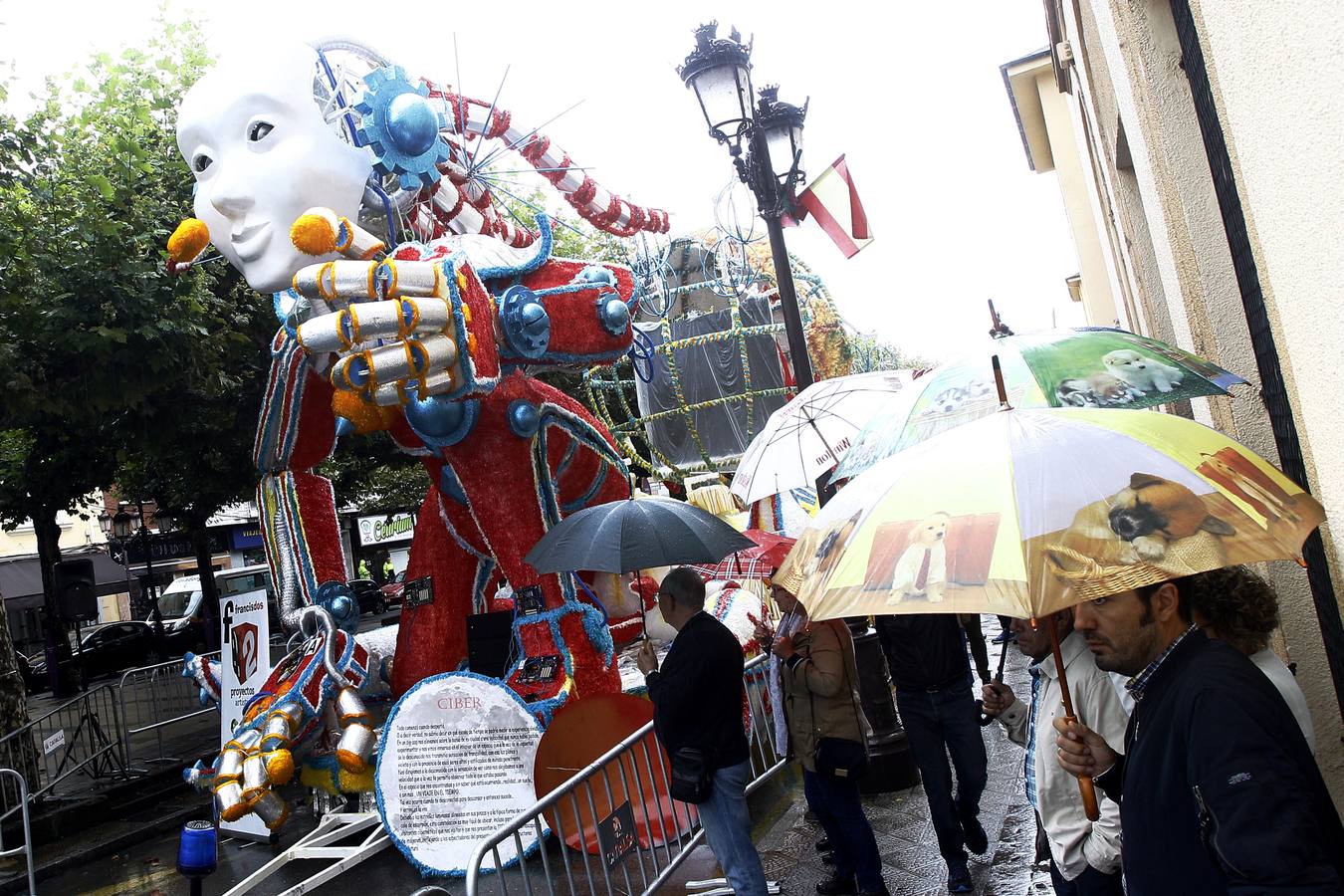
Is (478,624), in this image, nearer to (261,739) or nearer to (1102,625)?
(261,739)

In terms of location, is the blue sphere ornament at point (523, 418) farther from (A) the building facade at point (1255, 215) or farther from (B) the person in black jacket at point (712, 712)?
(A) the building facade at point (1255, 215)

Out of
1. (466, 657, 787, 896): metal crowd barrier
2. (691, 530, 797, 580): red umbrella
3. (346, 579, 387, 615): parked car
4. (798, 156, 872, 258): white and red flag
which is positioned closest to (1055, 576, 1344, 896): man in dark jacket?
(466, 657, 787, 896): metal crowd barrier

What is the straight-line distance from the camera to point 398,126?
694cm

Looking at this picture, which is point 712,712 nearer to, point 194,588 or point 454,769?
point 454,769

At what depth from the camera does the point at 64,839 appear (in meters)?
10.1

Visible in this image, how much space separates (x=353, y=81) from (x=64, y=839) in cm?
772

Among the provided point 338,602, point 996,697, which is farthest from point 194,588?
point 996,697

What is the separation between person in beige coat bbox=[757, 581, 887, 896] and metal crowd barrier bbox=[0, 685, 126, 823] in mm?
7704

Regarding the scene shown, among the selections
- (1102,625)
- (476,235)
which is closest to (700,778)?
(1102,625)

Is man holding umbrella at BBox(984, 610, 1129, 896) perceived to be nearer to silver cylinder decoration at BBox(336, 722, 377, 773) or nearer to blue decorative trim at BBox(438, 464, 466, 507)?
silver cylinder decoration at BBox(336, 722, 377, 773)

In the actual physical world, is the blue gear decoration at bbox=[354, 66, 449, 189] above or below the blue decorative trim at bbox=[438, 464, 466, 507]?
above

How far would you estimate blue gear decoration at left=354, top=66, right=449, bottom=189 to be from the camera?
22.9ft

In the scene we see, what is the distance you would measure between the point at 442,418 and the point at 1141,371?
473 cm

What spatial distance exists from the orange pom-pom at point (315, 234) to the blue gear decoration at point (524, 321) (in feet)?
4.25
